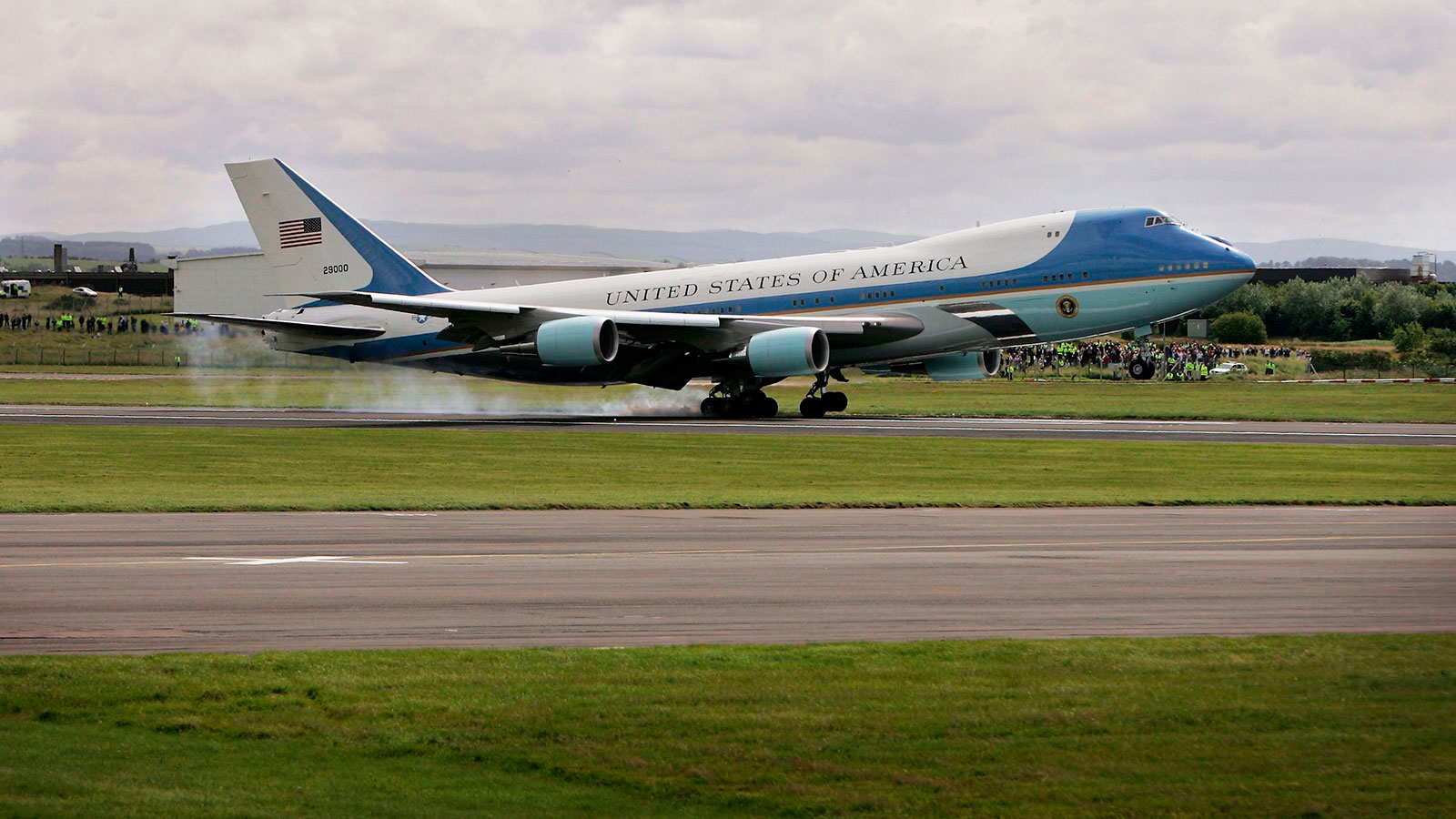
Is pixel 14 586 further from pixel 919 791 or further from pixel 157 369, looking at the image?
pixel 157 369

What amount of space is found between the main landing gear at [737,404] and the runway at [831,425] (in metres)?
0.74

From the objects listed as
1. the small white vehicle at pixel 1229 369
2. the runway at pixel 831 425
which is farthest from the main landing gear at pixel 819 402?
the small white vehicle at pixel 1229 369

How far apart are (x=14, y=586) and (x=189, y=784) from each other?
7.40 metres

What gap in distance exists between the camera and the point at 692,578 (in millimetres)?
15344

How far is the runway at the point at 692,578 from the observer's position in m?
12.4

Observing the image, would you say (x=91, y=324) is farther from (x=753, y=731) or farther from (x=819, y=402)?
(x=753, y=731)

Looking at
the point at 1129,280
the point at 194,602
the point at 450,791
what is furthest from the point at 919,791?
the point at 1129,280

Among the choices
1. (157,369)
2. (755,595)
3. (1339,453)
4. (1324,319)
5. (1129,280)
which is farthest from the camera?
(1324,319)

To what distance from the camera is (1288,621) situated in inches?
504

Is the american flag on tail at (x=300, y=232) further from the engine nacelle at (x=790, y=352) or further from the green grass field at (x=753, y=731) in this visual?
the green grass field at (x=753, y=731)

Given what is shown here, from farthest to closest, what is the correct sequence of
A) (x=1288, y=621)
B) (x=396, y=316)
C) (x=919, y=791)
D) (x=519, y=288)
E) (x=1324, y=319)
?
(x=1324, y=319), (x=519, y=288), (x=396, y=316), (x=1288, y=621), (x=919, y=791)

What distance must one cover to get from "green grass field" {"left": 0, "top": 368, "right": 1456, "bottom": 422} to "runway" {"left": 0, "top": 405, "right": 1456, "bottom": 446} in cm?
299

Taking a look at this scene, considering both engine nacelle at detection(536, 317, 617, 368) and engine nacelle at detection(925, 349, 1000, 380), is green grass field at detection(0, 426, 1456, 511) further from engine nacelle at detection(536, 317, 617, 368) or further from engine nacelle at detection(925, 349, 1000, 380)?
engine nacelle at detection(925, 349, 1000, 380)

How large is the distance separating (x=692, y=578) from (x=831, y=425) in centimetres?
2737
